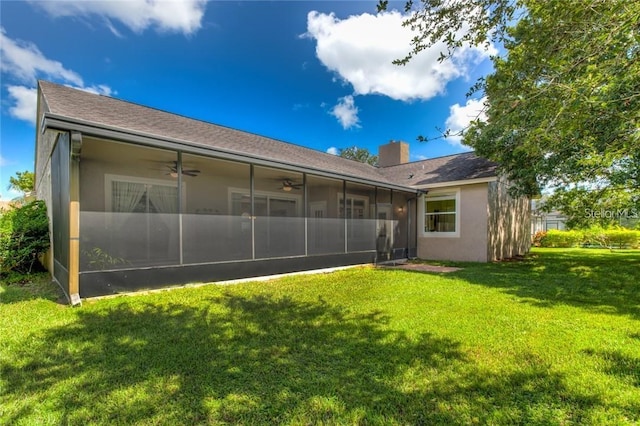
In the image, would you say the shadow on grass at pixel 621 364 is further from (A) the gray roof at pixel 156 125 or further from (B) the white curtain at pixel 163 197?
(B) the white curtain at pixel 163 197

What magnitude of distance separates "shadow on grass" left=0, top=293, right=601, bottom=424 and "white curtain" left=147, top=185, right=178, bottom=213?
4135 millimetres

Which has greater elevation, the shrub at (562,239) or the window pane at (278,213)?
the window pane at (278,213)

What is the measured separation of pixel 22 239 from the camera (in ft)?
25.0

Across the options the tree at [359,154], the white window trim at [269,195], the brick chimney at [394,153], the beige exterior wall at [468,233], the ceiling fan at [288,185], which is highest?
the tree at [359,154]

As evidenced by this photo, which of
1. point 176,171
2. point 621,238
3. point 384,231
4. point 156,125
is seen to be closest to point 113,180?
point 176,171

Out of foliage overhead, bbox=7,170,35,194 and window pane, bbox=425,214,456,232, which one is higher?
foliage overhead, bbox=7,170,35,194

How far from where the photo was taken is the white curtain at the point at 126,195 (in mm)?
7629

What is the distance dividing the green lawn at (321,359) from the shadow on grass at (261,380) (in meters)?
0.01

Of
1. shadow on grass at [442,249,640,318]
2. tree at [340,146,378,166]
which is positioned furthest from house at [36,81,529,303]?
tree at [340,146,378,166]

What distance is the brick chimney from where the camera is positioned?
695 inches

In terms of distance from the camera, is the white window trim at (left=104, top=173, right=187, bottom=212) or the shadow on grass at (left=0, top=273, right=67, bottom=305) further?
the white window trim at (left=104, top=173, right=187, bottom=212)

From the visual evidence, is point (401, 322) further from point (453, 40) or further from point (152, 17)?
point (152, 17)

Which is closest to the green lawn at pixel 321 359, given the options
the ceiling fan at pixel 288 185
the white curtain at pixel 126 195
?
the white curtain at pixel 126 195

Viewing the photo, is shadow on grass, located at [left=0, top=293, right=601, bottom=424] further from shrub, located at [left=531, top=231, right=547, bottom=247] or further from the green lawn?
shrub, located at [left=531, top=231, right=547, bottom=247]
